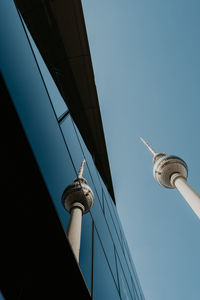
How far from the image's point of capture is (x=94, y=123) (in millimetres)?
23984

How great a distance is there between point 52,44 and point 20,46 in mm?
17024

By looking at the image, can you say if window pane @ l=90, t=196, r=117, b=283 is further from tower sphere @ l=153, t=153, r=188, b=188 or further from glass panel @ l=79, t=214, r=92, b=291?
tower sphere @ l=153, t=153, r=188, b=188

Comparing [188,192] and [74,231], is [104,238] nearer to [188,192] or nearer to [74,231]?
[74,231]

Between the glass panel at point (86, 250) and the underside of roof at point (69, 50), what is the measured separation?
12.1m

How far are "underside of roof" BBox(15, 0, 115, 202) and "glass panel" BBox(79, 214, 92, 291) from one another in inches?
477

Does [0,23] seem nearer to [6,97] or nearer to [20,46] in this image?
[20,46]

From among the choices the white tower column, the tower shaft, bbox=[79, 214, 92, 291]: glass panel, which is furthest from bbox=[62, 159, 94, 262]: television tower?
the white tower column

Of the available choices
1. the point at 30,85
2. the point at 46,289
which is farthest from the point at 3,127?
the point at 46,289

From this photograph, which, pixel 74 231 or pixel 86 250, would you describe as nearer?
pixel 74 231

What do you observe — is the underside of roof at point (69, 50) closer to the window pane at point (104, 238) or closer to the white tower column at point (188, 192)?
the window pane at point (104, 238)

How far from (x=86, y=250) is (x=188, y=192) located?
24877 mm

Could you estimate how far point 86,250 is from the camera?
25.0ft

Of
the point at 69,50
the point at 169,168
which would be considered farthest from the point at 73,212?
the point at 169,168

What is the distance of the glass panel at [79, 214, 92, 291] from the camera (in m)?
6.35
